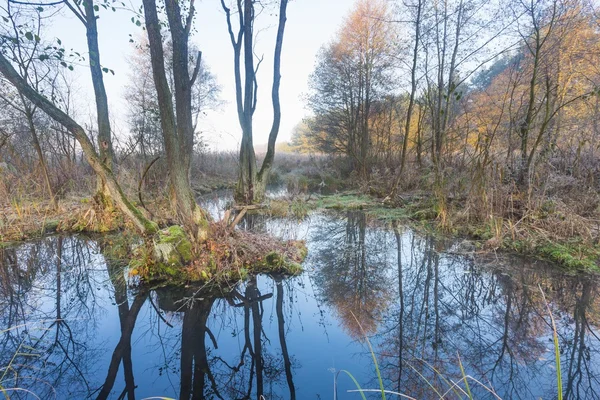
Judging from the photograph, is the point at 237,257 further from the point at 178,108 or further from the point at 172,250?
the point at 178,108

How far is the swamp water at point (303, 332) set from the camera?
7.70 ft

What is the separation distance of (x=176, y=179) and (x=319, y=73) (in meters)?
13.7

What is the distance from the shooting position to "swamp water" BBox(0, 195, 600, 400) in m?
2.35

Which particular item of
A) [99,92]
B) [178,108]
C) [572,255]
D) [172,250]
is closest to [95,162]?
[178,108]

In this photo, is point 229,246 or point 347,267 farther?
point 347,267

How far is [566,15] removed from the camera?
595 centimetres

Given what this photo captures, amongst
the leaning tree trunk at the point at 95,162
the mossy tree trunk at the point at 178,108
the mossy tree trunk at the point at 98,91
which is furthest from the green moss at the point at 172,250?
the mossy tree trunk at the point at 98,91


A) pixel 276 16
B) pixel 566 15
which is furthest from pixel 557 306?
pixel 276 16

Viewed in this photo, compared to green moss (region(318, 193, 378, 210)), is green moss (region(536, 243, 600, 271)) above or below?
below

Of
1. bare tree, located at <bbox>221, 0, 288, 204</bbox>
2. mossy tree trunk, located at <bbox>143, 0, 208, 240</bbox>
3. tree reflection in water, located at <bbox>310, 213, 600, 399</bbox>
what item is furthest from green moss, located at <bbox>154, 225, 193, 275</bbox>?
bare tree, located at <bbox>221, 0, 288, 204</bbox>

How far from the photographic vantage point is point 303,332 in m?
3.16

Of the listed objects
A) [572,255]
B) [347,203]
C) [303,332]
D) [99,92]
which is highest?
[99,92]

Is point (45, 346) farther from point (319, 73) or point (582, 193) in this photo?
point (319, 73)

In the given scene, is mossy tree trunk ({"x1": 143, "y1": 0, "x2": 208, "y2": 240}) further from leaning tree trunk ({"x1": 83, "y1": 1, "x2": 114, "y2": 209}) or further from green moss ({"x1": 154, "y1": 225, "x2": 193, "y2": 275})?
leaning tree trunk ({"x1": 83, "y1": 1, "x2": 114, "y2": 209})
